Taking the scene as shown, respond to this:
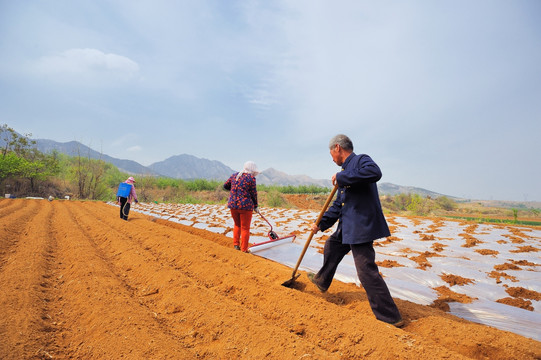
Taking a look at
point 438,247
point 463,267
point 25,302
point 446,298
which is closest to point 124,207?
point 25,302

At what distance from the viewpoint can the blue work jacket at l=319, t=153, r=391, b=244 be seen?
7.11 ft

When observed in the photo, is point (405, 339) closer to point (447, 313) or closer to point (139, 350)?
point (447, 313)

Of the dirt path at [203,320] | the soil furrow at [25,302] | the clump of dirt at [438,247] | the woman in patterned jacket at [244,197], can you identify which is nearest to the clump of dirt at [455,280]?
the dirt path at [203,320]

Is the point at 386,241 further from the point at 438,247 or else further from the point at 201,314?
the point at 201,314

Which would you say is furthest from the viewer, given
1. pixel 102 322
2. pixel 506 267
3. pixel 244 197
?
pixel 244 197

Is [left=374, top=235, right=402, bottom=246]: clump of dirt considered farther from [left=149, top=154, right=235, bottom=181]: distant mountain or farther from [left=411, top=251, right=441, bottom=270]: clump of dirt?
[left=149, top=154, right=235, bottom=181]: distant mountain

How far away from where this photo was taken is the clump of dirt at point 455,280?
3.29 meters

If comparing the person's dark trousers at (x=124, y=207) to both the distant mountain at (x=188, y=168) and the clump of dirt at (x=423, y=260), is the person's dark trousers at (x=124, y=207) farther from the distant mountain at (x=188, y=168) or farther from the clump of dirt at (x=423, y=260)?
the distant mountain at (x=188, y=168)

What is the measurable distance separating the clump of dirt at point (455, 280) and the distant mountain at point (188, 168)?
533ft

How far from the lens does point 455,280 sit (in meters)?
3.34

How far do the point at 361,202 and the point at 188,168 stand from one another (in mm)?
185084

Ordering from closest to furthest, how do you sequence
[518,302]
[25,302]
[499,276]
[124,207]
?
1. [25,302]
2. [518,302]
3. [499,276]
4. [124,207]

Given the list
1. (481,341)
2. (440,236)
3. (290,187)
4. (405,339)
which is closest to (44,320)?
(405,339)

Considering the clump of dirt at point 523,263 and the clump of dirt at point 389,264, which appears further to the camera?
the clump of dirt at point 523,263
